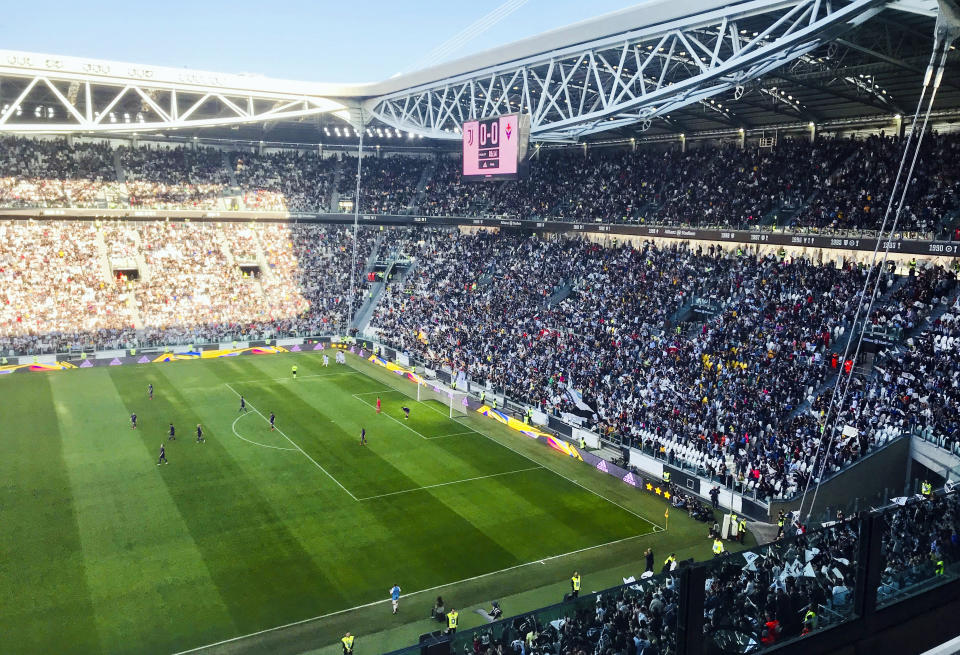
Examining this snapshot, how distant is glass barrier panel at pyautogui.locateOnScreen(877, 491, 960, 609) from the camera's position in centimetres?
903

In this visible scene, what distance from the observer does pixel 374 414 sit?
122ft

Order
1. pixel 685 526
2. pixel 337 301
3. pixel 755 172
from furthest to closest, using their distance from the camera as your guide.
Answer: pixel 337 301 < pixel 755 172 < pixel 685 526

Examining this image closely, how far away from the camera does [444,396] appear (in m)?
39.8

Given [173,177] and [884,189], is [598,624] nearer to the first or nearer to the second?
[884,189]

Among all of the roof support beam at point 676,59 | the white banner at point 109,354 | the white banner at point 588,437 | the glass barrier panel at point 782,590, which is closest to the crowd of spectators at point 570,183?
the roof support beam at point 676,59

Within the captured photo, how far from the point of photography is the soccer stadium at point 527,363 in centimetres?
1794

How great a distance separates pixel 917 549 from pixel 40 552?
22.0 metres

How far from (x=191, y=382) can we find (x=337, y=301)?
57.5ft

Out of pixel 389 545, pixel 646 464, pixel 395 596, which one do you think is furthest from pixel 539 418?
pixel 395 596

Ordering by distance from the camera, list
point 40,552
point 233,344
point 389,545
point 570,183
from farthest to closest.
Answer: point 570,183
point 233,344
point 389,545
point 40,552

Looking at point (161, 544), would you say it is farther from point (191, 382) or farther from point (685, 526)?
point (191, 382)

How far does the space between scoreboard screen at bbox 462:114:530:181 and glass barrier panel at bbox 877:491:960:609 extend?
94.2ft

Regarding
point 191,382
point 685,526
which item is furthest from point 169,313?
point 685,526

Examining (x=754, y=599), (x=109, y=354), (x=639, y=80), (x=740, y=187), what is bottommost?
(x=109, y=354)
